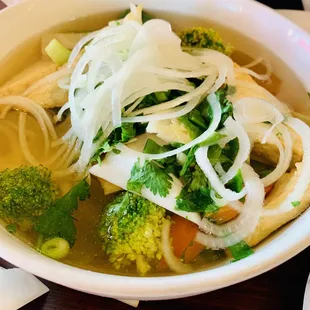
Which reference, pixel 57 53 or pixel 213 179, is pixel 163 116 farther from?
pixel 57 53

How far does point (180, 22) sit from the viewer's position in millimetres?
1893

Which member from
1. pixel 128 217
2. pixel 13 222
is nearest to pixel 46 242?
pixel 13 222

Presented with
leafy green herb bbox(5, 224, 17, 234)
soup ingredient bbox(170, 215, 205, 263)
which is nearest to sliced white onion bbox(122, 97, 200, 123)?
soup ingredient bbox(170, 215, 205, 263)

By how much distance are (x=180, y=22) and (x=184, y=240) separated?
997 millimetres

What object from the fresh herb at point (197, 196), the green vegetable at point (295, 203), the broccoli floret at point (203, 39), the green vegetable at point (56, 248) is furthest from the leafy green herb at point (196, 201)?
the broccoli floret at point (203, 39)

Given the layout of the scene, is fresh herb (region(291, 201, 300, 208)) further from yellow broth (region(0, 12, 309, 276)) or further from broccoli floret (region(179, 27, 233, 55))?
broccoli floret (region(179, 27, 233, 55))

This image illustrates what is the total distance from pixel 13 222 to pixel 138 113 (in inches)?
18.1

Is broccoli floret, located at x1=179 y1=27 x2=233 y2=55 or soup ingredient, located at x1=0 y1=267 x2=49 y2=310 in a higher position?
broccoli floret, located at x1=179 y1=27 x2=233 y2=55

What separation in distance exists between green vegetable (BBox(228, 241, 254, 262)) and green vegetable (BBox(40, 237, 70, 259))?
1.41ft

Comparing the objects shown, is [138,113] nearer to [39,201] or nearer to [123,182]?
[123,182]

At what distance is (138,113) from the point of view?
53.3 inches

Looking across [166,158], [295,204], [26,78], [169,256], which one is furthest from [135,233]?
[26,78]

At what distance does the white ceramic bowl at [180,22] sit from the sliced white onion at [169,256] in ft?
0.65

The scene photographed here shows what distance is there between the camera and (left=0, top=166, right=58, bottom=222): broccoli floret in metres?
1.27
